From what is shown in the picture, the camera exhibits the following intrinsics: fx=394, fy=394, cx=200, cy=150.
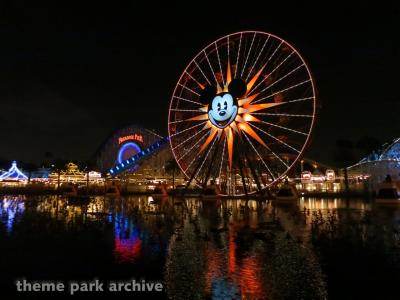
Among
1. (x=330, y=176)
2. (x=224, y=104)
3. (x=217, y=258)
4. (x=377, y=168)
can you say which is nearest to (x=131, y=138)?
(x=330, y=176)

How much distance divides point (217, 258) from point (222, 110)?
31951mm

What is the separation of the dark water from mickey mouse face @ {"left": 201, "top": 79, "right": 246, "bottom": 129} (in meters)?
23.2

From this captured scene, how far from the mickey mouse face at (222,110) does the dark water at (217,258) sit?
23.1 m

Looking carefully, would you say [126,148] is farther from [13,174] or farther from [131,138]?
[13,174]

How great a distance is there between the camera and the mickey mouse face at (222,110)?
1652 inches

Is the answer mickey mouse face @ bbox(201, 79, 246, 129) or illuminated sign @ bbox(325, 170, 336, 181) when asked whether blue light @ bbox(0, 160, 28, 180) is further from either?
mickey mouse face @ bbox(201, 79, 246, 129)

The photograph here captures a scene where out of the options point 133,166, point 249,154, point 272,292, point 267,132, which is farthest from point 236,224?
point 133,166

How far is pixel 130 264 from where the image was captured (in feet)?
37.4

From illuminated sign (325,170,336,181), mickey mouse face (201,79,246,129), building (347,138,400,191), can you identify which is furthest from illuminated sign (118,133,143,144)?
mickey mouse face (201,79,246,129)

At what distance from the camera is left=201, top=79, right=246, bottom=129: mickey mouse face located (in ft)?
137

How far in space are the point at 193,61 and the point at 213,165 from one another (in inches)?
521

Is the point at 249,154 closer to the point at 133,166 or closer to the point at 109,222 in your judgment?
the point at 109,222

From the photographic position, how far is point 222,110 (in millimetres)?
43062

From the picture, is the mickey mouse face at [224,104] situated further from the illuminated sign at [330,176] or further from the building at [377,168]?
the illuminated sign at [330,176]
